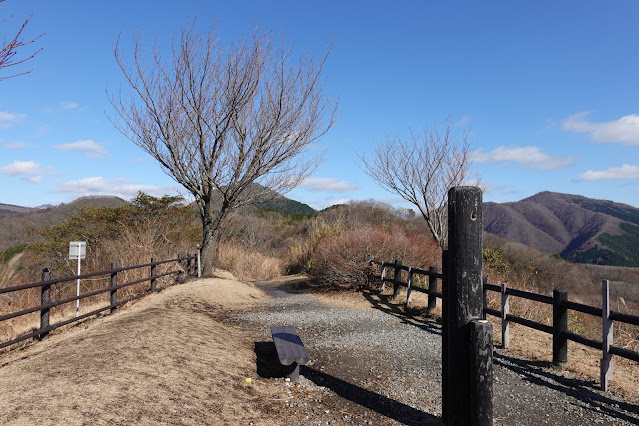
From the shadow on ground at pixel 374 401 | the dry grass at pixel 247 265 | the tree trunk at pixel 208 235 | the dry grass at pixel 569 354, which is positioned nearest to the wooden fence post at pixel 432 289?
the dry grass at pixel 569 354

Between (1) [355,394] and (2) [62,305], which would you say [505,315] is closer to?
(1) [355,394]

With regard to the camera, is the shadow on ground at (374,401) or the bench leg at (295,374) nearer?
the shadow on ground at (374,401)

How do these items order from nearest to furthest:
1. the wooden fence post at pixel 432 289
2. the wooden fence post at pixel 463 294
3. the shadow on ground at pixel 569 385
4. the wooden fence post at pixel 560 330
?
the wooden fence post at pixel 463 294, the shadow on ground at pixel 569 385, the wooden fence post at pixel 560 330, the wooden fence post at pixel 432 289

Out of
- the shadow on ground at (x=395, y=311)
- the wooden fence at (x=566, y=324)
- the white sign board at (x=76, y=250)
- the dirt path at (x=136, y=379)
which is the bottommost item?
the shadow on ground at (x=395, y=311)

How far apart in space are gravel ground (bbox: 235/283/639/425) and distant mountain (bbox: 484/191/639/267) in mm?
98068

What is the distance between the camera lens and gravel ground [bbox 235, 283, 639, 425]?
4.95m

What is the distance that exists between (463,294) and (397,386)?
2.17m

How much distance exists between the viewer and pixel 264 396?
537cm

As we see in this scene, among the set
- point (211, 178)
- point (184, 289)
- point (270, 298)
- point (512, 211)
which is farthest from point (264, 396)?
point (512, 211)

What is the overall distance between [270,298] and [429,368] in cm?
878

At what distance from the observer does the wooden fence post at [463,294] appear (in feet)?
13.8

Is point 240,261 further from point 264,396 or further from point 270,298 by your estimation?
point 264,396

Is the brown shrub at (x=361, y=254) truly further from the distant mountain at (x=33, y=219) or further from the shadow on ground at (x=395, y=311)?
the distant mountain at (x=33, y=219)

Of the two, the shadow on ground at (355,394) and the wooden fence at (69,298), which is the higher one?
the wooden fence at (69,298)
